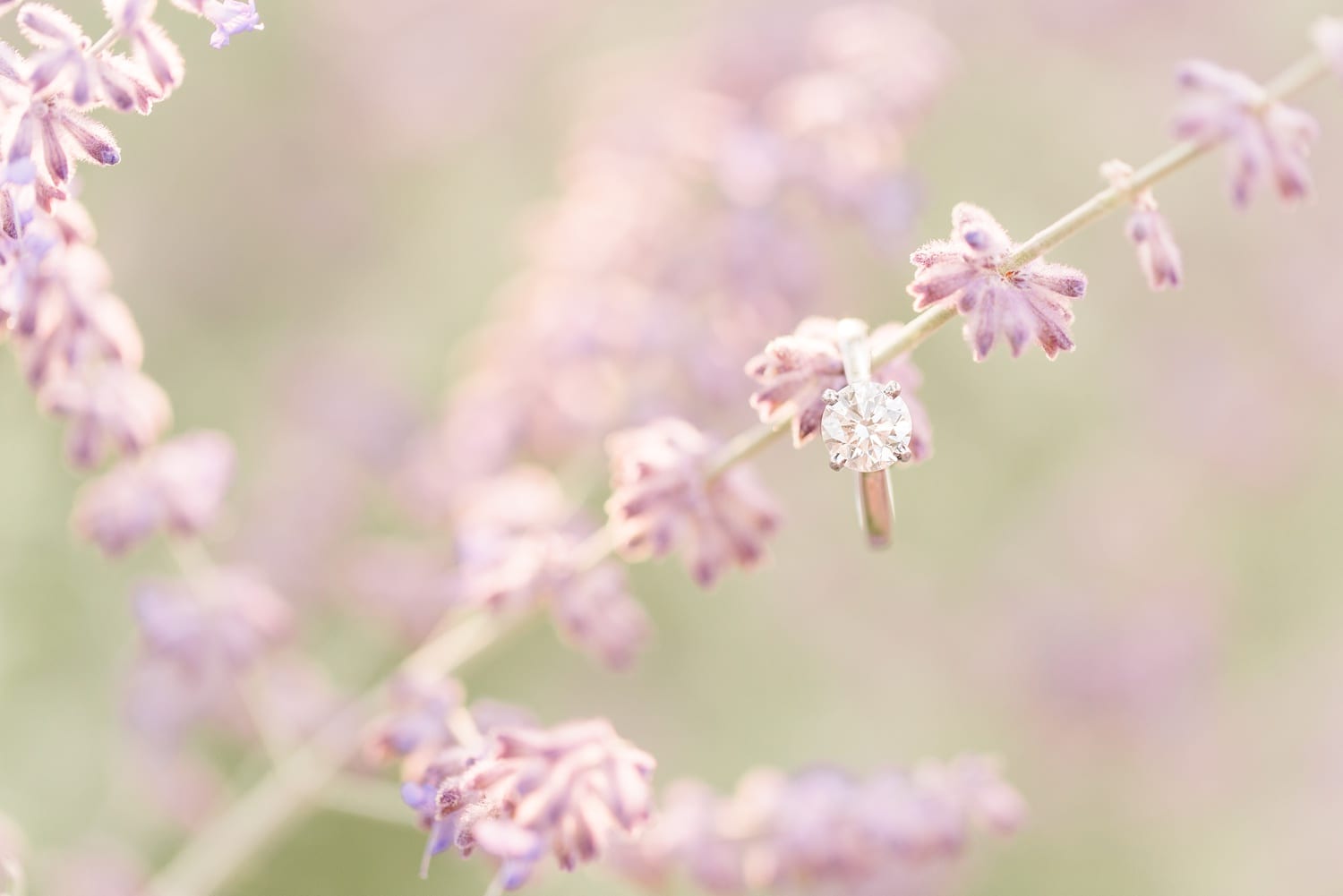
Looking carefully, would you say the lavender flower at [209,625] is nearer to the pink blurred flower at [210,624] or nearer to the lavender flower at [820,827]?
the pink blurred flower at [210,624]

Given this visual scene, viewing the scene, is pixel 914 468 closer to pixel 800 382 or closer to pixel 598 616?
pixel 598 616

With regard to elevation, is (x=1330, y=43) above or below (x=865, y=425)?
above

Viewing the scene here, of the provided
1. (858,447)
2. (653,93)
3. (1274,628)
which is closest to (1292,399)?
(1274,628)

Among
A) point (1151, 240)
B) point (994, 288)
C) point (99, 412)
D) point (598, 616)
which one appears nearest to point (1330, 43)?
point (1151, 240)

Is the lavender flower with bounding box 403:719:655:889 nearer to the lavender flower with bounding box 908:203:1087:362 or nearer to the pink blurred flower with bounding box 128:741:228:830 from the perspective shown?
the lavender flower with bounding box 908:203:1087:362

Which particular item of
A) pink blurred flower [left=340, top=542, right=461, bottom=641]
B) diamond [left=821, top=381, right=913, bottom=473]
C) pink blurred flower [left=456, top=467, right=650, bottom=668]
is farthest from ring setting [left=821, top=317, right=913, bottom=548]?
pink blurred flower [left=340, top=542, right=461, bottom=641]

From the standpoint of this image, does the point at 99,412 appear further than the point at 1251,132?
Yes

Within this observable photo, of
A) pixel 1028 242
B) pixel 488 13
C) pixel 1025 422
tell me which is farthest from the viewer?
pixel 488 13

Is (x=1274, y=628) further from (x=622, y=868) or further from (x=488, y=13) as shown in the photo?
(x=488, y=13)
